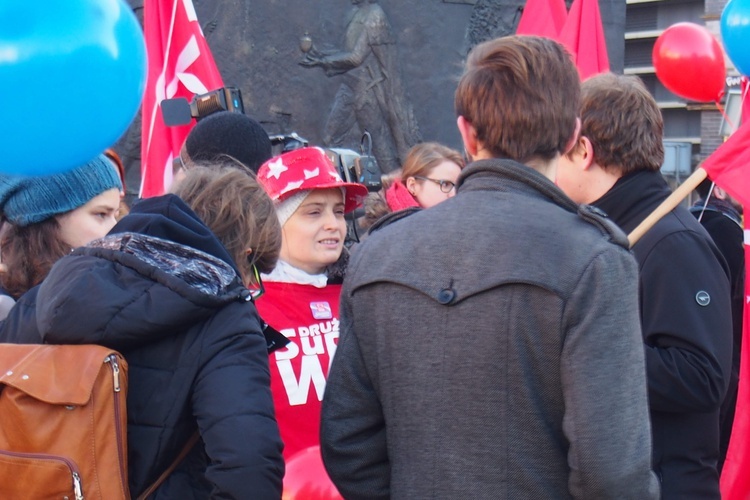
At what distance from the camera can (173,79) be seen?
464 centimetres

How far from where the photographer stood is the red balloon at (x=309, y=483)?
214cm

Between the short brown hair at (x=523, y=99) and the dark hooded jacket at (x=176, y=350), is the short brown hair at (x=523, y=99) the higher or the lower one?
the higher one

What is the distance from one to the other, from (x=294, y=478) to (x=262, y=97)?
4.17 m

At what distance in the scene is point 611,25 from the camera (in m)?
7.13

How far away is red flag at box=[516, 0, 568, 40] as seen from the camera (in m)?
4.92

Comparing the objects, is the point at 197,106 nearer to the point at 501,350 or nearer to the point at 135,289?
the point at 135,289

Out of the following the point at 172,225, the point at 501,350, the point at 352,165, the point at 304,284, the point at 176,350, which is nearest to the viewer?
the point at 501,350

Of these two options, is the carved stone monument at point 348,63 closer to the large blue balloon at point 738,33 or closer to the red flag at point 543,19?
the red flag at point 543,19

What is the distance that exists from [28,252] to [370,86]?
4134mm

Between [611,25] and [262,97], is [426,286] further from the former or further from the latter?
[611,25]

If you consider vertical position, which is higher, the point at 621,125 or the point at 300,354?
the point at 621,125

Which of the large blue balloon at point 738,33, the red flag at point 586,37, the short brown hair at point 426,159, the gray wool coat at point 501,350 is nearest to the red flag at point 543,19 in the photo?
the red flag at point 586,37

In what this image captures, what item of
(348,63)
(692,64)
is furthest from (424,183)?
(348,63)

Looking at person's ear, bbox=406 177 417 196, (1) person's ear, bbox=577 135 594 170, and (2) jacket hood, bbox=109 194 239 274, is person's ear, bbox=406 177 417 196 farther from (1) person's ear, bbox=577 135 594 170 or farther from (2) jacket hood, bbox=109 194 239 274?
(2) jacket hood, bbox=109 194 239 274
